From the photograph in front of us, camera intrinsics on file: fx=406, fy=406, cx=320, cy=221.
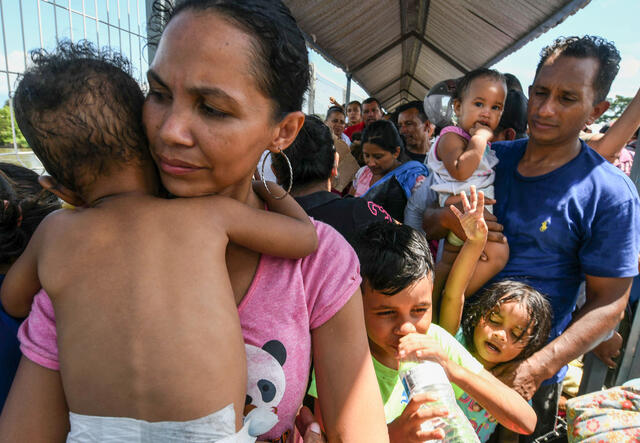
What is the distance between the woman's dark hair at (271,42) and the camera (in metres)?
0.88

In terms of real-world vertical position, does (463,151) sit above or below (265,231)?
below

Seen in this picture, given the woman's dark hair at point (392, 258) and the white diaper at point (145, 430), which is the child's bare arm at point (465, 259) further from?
the white diaper at point (145, 430)

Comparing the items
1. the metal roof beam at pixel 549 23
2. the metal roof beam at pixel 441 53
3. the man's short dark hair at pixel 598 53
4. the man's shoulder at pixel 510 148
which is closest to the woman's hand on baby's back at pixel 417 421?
the man's shoulder at pixel 510 148

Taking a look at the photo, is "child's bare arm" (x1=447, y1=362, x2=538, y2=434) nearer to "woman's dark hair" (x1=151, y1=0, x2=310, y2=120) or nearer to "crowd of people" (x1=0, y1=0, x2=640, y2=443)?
"crowd of people" (x1=0, y1=0, x2=640, y2=443)

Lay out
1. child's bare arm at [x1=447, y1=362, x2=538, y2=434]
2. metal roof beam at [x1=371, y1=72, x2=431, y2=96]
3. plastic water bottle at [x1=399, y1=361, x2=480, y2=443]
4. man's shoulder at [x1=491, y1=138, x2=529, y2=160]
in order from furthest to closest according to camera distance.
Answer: metal roof beam at [x1=371, y1=72, x2=431, y2=96]
man's shoulder at [x1=491, y1=138, x2=529, y2=160]
child's bare arm at [x1=447, y1=362, x2=538, y2=434]
plastic water bottle at [x1=399, y1=361, x2=480, y2=443]

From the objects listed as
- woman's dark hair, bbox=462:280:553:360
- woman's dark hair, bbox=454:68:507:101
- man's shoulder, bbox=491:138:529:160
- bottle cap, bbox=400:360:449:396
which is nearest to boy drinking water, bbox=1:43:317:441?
bottle cap, bbox=400:360:449:396

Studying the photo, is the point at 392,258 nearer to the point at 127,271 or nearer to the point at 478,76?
the point at 127,271

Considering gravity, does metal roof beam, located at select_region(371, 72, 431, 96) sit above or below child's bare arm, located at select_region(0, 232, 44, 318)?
below

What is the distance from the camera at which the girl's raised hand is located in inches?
69.4

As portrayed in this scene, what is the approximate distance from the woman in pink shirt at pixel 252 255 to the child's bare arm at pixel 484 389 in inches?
18.7

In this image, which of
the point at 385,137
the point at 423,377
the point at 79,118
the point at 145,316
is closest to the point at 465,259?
the point at 423,377

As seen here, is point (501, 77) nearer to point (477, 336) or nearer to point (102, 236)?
point (477, 336)

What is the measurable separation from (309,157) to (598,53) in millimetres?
1537

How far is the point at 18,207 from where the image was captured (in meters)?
1.38
